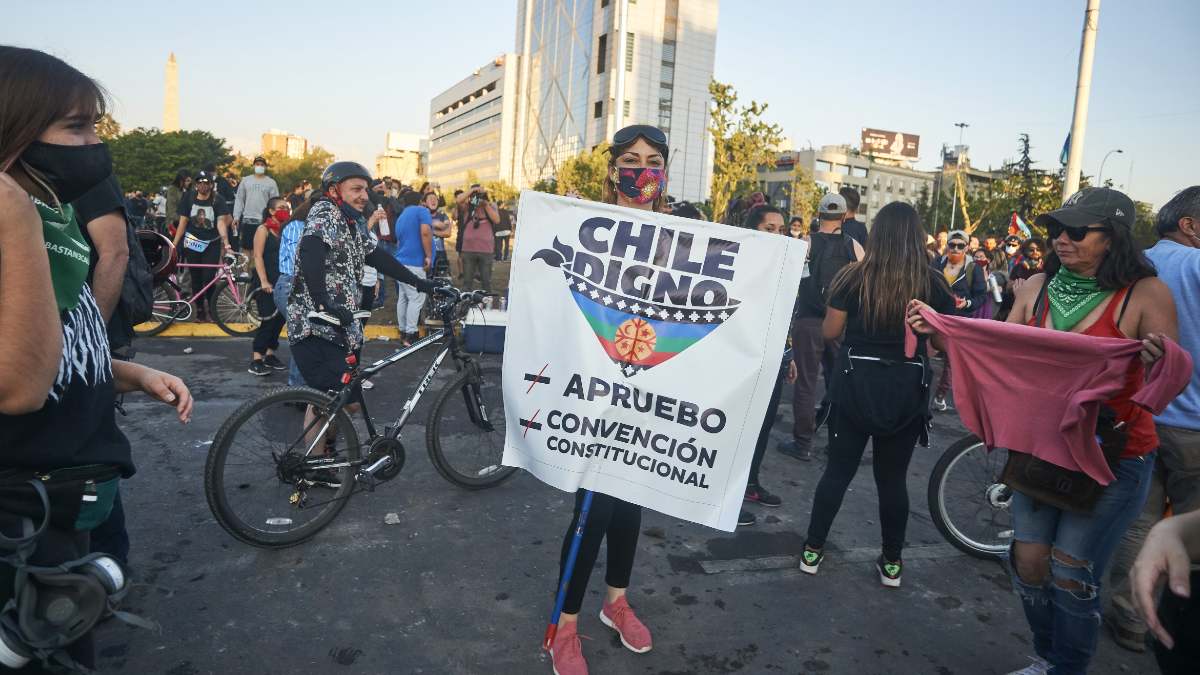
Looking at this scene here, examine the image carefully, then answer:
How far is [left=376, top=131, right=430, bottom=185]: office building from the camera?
175250 millimetres

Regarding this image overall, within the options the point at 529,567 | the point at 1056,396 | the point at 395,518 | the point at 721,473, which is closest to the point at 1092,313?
the point at 1056,396

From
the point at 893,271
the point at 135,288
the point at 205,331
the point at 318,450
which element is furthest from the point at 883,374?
the point at 205,331

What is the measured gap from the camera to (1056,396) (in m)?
2.86

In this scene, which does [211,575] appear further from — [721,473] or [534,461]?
[721,473]

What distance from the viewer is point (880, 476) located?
12.7 ft

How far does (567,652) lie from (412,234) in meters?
7.56

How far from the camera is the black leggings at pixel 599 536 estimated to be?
9.61 ft

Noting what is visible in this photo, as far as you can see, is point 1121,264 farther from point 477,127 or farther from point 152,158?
point 477,127

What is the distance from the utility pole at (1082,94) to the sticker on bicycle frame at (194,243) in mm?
12702

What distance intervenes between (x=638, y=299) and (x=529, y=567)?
5.91 feet

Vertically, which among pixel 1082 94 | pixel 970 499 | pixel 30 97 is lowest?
pixel 970 499

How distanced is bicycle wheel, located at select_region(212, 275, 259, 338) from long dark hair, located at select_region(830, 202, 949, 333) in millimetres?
7877

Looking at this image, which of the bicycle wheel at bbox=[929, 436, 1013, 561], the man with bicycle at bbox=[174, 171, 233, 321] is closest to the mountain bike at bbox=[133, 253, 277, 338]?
the man with bicycle at bbox=[174, 171, 233, 321]

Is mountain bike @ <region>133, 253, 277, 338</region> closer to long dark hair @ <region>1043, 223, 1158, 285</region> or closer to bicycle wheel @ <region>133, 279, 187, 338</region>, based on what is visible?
bicycle wheel @ <region>133, 279, 187, 338</region>
